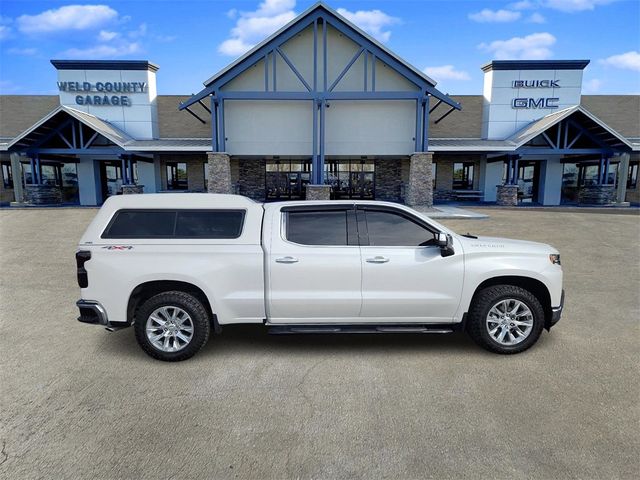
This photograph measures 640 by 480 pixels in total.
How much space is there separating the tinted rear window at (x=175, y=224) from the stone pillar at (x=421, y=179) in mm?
17232

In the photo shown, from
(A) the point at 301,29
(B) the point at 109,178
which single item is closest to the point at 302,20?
(A) the point at 301,29

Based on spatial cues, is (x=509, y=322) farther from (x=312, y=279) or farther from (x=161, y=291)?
(x=161, y=291)

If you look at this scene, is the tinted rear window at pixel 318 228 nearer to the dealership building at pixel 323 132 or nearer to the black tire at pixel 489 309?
the black tire at pixel 489 309

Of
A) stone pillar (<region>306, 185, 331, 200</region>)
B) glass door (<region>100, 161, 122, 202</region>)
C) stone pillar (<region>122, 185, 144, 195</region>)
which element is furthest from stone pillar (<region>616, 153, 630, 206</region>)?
glass door (<region>100, 161, 122, 202</region>)

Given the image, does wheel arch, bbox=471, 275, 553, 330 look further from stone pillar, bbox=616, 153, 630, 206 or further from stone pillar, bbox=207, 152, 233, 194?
stone pillar, bbox=616, 153, 630, 206

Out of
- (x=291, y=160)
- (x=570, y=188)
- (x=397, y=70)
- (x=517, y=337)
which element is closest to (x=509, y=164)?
(x=570, y=188)

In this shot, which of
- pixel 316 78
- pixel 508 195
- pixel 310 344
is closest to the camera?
pixel 310 344

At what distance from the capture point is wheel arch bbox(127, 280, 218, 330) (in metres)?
4.64

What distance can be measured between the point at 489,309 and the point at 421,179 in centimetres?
1684

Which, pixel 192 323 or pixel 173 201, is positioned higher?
pixel 173 201

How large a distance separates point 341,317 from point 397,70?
734 inches

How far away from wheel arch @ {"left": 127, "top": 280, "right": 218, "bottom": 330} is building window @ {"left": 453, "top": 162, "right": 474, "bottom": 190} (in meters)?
24.0

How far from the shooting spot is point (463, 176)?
26.3 metres

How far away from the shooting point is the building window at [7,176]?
2614 cm
